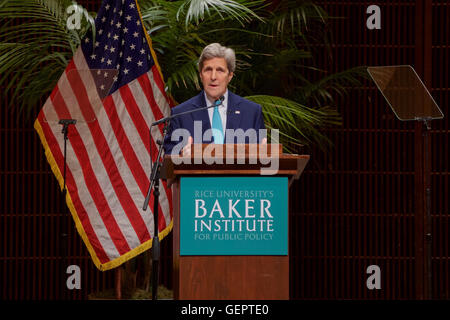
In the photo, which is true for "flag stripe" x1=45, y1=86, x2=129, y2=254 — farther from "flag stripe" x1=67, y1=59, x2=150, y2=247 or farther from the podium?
the podium

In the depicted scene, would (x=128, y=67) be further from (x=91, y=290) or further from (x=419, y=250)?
(x=419, y=250)

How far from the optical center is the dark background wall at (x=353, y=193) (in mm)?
7234

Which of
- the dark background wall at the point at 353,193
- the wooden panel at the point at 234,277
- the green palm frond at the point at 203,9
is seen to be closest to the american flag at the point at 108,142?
the green palm frond at the point at 203,9

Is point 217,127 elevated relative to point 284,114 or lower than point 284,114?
lower

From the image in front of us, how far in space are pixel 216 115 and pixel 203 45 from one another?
6.23 feet

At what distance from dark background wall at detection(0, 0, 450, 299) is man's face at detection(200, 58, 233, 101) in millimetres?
3022

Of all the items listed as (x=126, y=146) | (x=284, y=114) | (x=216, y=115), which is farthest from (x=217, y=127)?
(x=284, y=114)

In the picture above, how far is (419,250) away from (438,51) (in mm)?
2078

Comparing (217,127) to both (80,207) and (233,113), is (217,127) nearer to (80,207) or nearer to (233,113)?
(233,113)

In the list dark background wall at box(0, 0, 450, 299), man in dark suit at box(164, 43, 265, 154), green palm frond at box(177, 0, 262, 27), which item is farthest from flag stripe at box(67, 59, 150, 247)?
man in dark suit at box(164, 43, 265, 154)

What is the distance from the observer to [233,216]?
345 cm

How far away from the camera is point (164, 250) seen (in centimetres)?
727

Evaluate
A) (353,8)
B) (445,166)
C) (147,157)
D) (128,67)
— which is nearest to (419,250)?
(445,166)
